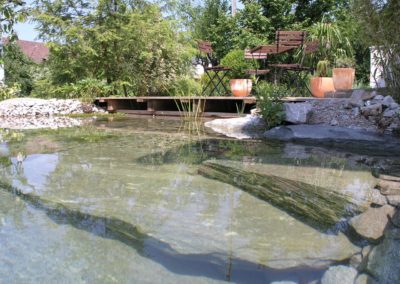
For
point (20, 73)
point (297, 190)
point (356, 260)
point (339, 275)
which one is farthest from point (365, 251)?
point (20, 73)

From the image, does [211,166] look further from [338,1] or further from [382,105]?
[338,1]

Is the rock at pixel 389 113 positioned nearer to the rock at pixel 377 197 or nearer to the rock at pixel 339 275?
the rock at pixel 377 197

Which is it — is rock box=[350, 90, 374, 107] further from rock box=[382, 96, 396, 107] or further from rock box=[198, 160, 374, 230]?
rock box=[198, 160, 374, 230]

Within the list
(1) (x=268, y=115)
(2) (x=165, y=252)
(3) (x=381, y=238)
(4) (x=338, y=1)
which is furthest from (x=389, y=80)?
(4) (x=338, y=1)

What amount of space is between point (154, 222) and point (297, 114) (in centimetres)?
387

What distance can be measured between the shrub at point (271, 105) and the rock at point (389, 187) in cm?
285

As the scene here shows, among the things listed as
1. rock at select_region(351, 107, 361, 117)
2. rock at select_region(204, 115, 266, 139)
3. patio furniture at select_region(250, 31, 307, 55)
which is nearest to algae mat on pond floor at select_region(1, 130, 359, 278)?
rock at select_region(204, 115, 266, 139)

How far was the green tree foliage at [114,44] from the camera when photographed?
32.6ft

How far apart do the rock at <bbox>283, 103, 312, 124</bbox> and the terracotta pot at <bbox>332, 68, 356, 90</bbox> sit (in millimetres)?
1314

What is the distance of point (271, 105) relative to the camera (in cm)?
562

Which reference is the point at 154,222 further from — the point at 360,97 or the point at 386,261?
the point at 360,97

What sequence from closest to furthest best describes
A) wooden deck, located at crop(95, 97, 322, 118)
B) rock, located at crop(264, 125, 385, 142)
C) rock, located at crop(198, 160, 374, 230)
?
rock, located at crop(198, 160, 374, 230)
rock, located at crop(264, 125, 385, 142)
wooden deck, located at crop(95, 97, 322, 118)

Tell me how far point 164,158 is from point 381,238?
93.6 inches

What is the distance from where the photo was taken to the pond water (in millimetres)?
1603
